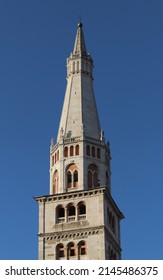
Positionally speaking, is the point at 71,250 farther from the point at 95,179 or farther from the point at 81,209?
the point at 95,179

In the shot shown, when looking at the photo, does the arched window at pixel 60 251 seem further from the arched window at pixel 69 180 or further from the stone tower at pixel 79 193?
the arched window at pixel 69 180

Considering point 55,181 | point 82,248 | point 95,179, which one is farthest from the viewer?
point 55,181

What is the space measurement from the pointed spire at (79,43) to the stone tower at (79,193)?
392 centimetres

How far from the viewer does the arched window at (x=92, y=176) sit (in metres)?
69.8

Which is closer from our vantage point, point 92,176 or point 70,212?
point 70,212

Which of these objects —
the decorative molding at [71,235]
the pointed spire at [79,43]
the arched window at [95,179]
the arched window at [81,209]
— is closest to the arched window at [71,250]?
the decorative molding at [71,235]

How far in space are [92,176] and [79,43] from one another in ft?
65.4

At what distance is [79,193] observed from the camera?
67.4m

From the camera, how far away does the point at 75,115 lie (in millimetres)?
74125

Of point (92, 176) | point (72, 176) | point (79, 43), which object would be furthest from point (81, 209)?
point (79, 43)

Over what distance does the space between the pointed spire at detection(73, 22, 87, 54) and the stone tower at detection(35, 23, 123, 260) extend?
12.9 feet

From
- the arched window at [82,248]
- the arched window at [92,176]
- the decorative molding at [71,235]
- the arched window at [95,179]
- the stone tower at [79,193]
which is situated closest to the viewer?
the arched window at [82,248]

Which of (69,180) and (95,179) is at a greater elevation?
(95,179)
